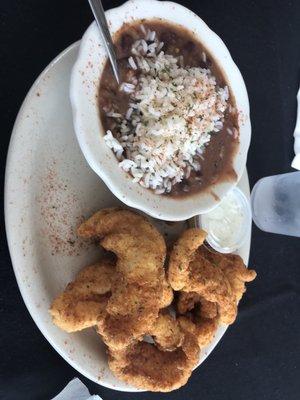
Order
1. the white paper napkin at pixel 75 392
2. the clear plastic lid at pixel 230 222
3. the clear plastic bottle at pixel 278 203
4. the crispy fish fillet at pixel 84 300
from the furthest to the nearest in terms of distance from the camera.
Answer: the clear plastic bottle at pixel 278 203, the clear plastic lid at pixel 230 222, the white paper napkin at pixel 75 392, the crispy fish fillet at pixel 84 300

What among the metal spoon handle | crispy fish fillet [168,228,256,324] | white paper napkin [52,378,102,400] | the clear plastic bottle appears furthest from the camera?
the clear plastic bottle

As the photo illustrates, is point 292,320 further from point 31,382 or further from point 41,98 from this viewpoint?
point 41,98

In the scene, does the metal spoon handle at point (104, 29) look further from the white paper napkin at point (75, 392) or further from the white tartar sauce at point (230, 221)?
the white paper napkin at point (75, 392)

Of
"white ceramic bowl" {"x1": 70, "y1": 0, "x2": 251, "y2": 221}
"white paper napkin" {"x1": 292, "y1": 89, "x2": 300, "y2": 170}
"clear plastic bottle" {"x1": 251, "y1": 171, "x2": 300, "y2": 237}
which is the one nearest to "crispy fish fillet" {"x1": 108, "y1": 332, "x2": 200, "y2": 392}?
"white ceramic bowl" {"x1": 70, "y1": 0, "x2": 251, "y2": 221}

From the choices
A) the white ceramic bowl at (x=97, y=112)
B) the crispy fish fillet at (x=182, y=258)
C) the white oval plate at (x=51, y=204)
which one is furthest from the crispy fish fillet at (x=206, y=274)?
the white oval plate at (x=51, y=204)

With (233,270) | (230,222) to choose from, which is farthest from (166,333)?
(230,222)

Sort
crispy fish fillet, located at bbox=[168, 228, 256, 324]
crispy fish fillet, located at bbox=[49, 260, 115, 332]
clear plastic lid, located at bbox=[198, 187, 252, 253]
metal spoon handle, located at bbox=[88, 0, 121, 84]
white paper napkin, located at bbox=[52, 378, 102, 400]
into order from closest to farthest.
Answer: metal spoon handle, located at bbox=[88, 0, 121, 84], crispy fish fillet, located at bbox=[49, 260, 115, 332], crispy fish fillet, located at bbox=[168, 228, 256, 324], white paper napkin, located at bbox=[52, 378, 102, 400], clear plastic lid, located at bbox=[198, 187, 252, 253]

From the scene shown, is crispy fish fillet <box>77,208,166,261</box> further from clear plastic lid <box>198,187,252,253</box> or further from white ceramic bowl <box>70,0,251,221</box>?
clear plastic lid <box>198,187,252,253</box>
